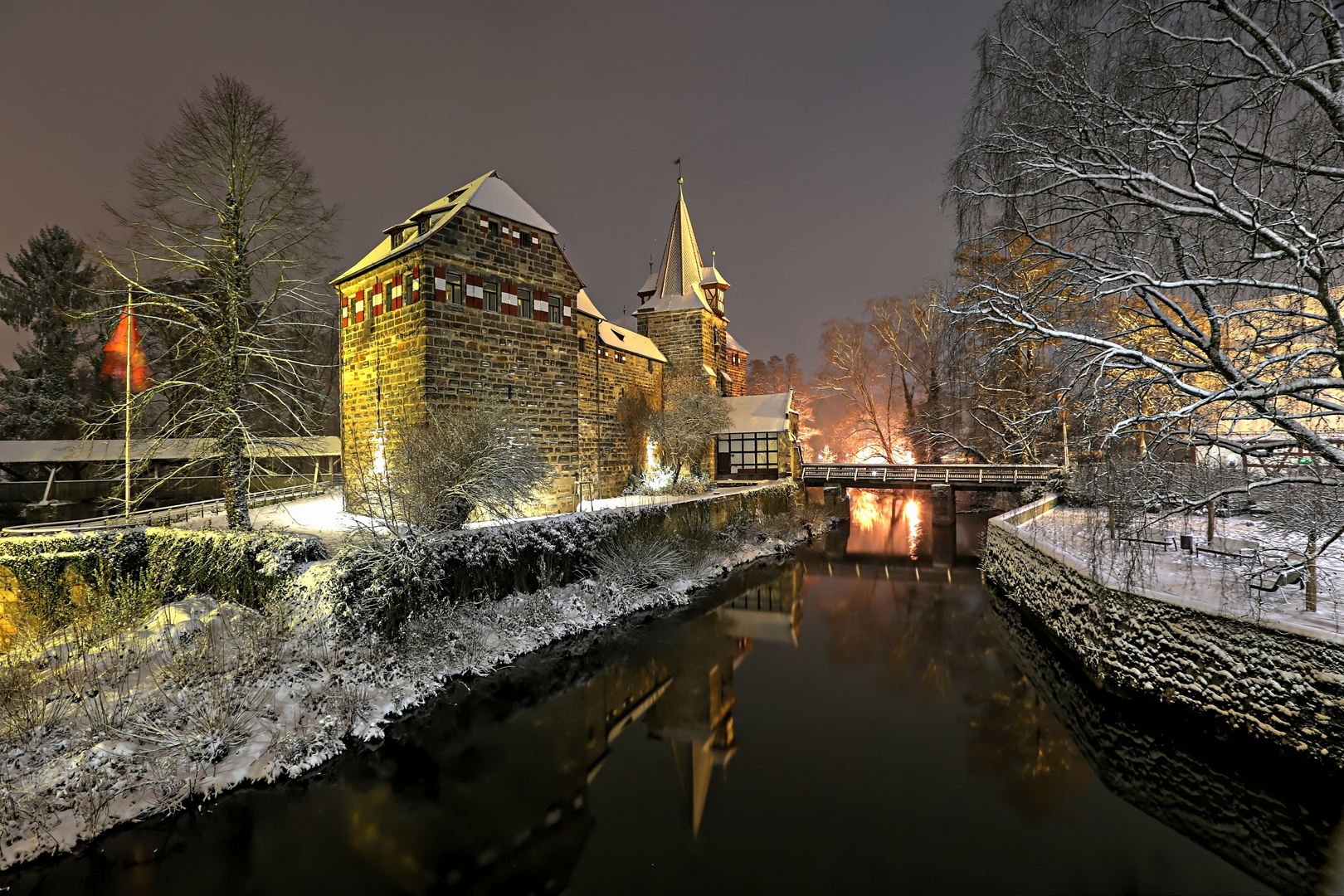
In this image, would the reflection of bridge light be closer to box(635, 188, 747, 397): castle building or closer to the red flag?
box(635, 188, 747, 397): castle building

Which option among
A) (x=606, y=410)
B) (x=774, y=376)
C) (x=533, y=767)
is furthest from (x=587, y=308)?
(x=774, y=376)

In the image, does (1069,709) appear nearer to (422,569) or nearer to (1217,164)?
(1217,164)

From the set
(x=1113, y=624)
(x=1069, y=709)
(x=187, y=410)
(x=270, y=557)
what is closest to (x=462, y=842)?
(x=270, y=557)

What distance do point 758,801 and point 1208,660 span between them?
526cm

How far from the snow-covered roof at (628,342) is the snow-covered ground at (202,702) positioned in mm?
12889

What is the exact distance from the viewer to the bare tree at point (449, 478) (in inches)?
348

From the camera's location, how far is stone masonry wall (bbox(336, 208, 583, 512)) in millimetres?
11320

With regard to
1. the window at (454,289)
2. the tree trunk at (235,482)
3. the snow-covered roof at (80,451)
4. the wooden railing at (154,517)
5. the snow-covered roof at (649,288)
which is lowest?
the wooden railing at (154,517)

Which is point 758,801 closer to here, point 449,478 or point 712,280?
point 449,478

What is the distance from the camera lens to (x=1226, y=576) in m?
7.41

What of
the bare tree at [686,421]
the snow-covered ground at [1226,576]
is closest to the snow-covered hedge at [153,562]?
the snow-covered ground at [1226,576]

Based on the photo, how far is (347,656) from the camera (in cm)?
736

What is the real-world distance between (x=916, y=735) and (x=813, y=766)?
1.70m

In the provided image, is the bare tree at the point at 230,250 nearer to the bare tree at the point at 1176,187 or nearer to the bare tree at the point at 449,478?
the bare tree at the point at 449,478
